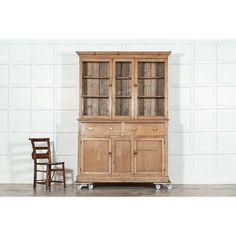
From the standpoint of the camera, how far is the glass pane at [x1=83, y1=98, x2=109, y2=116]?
7977 millimetres

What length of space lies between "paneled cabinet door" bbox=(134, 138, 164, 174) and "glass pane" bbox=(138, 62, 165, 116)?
20.5 inches

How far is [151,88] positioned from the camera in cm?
800

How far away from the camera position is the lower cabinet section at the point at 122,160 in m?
7.68

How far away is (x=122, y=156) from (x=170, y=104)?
1.45 m

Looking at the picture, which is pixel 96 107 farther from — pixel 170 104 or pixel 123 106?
pixel 170 104

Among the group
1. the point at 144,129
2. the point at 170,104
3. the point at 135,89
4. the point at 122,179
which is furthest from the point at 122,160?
the point at 170,104

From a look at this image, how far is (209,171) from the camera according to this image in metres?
8.45

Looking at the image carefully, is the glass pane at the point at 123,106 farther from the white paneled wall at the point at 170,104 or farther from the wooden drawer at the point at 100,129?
the white paneled wall at the point at 170,104

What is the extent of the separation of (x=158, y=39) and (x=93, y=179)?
9.27 ft

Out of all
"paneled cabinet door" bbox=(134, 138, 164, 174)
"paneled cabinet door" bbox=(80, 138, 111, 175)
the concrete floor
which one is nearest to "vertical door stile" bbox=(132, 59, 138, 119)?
"paneled cabinet door" bbox=(134, 138, 164, 174)

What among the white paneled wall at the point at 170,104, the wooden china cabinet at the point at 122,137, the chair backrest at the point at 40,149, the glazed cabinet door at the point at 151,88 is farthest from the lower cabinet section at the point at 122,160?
the white paneled wall at the point at 170,104

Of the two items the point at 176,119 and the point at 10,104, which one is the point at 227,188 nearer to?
the point at 176,119

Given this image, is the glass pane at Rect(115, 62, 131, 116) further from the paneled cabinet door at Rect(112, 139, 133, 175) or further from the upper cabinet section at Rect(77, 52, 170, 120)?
the paneled cabinet door at Rect(112, 139, 133, 175)

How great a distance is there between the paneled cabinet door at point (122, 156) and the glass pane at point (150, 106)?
597 mm
